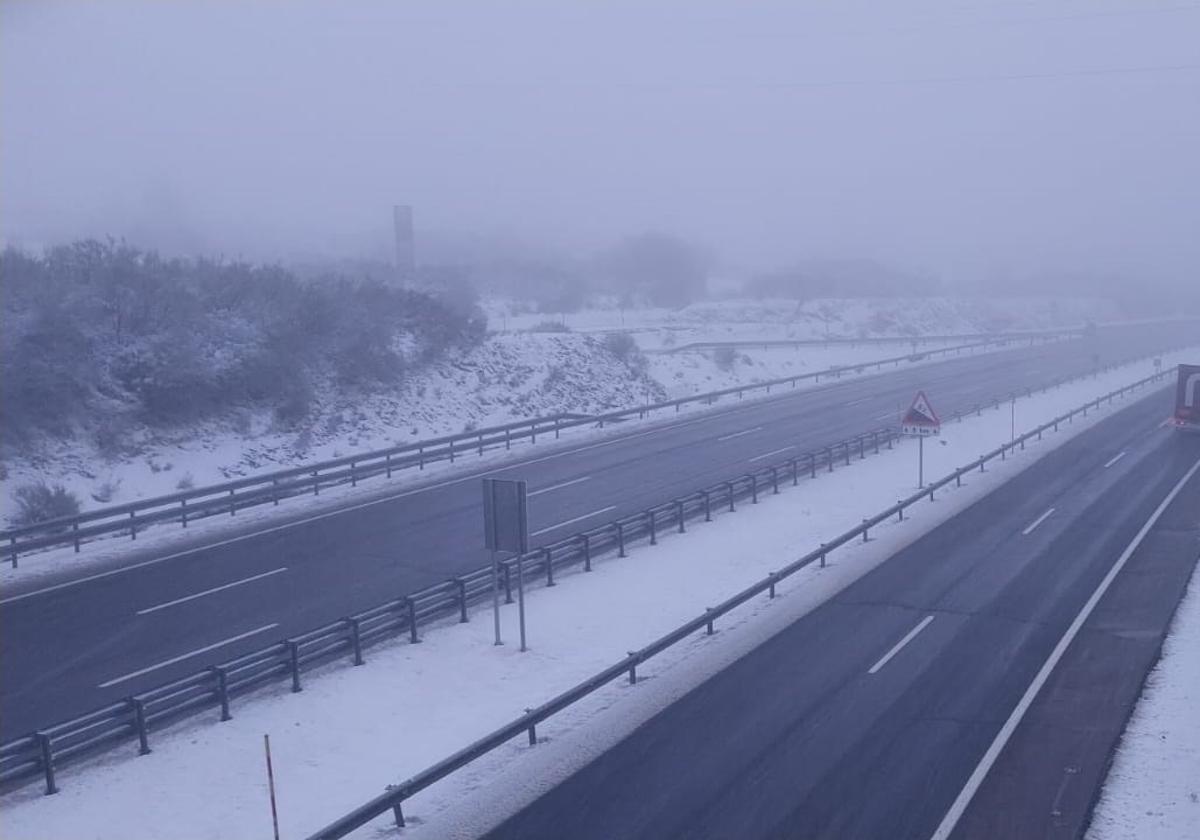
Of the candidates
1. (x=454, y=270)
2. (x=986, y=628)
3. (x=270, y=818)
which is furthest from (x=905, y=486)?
(x=454, y=270)

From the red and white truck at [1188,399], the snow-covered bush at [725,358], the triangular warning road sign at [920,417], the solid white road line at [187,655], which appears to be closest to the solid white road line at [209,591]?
the solid white road line at [187,655]

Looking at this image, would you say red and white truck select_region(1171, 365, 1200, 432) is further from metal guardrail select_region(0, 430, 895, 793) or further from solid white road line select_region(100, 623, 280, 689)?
solid white road line select_region(100, 623, 280, 689)

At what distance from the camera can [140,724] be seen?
11.7 metres

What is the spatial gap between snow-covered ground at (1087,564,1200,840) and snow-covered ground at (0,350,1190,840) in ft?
16.5

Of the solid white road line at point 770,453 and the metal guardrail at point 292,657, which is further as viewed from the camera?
the solid white road line at point 770,453

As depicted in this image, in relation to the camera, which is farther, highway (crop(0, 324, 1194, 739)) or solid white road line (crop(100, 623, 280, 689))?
highway (crop(0, 324, 1194, 739))

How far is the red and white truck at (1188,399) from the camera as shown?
119ft

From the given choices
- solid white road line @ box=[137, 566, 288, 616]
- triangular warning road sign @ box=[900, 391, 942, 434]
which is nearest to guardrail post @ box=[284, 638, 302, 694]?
solid white road line @ box=[137, 566, 288, 616]

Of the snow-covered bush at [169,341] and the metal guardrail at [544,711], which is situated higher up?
the snow-covered bush at [169,341]

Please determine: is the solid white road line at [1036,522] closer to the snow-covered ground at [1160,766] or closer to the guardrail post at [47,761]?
the snow-covered ground at [1160,766]

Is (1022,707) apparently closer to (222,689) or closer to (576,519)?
(222,689)

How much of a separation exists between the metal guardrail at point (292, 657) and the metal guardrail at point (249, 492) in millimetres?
9225

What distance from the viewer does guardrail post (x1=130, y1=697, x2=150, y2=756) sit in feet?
38.2

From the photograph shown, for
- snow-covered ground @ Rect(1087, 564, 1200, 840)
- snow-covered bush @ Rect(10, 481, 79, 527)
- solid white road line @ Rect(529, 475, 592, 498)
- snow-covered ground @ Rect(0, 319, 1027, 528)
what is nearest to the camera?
snow-covered ground @ Rect(1087, 564, 1200, 840)
